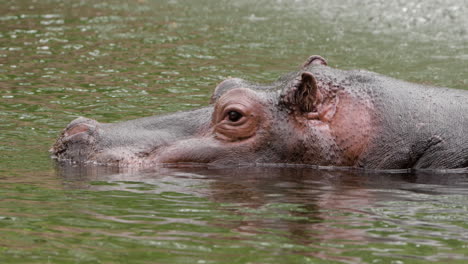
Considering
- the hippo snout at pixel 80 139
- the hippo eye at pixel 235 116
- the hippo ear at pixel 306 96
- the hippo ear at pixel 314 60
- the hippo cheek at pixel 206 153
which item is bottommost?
the hippo cheek at pixel 206 153

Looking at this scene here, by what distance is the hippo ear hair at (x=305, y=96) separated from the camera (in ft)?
27.8

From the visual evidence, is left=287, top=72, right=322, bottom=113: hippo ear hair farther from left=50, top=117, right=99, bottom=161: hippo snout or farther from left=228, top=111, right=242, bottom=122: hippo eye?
left=50, top=117, right=99, bottom=161: hippo snout

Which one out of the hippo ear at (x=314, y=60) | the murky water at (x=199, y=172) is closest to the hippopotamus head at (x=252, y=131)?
the murky water at (x=199, y=172)

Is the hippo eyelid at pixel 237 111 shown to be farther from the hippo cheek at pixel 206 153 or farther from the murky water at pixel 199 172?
the murky water at pixel 199 172

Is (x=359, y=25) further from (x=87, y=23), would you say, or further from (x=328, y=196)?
(x=328, y=196)

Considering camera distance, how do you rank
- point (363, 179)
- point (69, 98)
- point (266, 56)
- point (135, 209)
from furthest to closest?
point (266, 56), point (69, 98), point (363, 179), point (135, 209)

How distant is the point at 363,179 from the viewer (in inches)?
338

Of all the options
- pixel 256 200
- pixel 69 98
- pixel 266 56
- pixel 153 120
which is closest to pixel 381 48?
pixel 266 56

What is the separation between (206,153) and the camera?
8.84 meters

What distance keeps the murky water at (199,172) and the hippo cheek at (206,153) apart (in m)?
0.17

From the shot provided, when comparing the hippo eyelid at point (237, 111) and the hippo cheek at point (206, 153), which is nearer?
the hippo eyelid at point (237, 111)

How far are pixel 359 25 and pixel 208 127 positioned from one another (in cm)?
1320

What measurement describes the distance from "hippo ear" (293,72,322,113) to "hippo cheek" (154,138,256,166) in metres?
0.70

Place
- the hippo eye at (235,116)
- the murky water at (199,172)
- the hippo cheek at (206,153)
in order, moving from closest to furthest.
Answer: the murky water at (199,172) < the hippo eye at (235,116) < the hippo cheek at (206,153)
